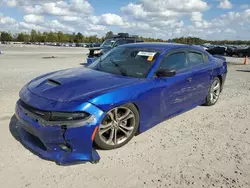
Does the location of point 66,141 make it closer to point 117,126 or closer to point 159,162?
point 117,126

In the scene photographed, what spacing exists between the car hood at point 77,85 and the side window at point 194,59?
5.25 ft

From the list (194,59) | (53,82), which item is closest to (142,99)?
(53,82)

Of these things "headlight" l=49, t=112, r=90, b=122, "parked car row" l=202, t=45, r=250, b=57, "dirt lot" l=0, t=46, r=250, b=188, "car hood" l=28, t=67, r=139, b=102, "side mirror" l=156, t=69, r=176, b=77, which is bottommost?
"dirt lot" l=0, t=46, r=250, b=188

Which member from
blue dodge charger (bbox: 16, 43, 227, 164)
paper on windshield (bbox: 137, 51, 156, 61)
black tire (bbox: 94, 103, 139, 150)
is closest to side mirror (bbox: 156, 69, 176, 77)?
blue dodge charger (bbox: 16, 43, 227, 164)

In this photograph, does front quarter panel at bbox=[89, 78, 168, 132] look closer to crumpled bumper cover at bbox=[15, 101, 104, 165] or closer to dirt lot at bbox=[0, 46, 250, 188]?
crumpled bumper cover at bbox=[15, 101, 104, 165]

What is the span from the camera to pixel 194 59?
4789mm

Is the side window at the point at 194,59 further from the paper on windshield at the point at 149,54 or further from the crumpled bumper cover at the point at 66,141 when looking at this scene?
the crumpled bumper cover at the point at 66,141

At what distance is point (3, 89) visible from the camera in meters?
6.68

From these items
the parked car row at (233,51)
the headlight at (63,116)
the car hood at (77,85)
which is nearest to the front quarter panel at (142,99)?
the car hood at (77,85)

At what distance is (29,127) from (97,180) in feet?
3.58

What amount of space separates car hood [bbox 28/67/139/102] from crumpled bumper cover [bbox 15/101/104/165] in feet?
0.91

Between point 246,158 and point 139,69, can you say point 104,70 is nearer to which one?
point 139,69

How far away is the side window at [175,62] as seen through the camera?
402 centimetres

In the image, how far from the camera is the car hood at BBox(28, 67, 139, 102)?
2.99 meters
